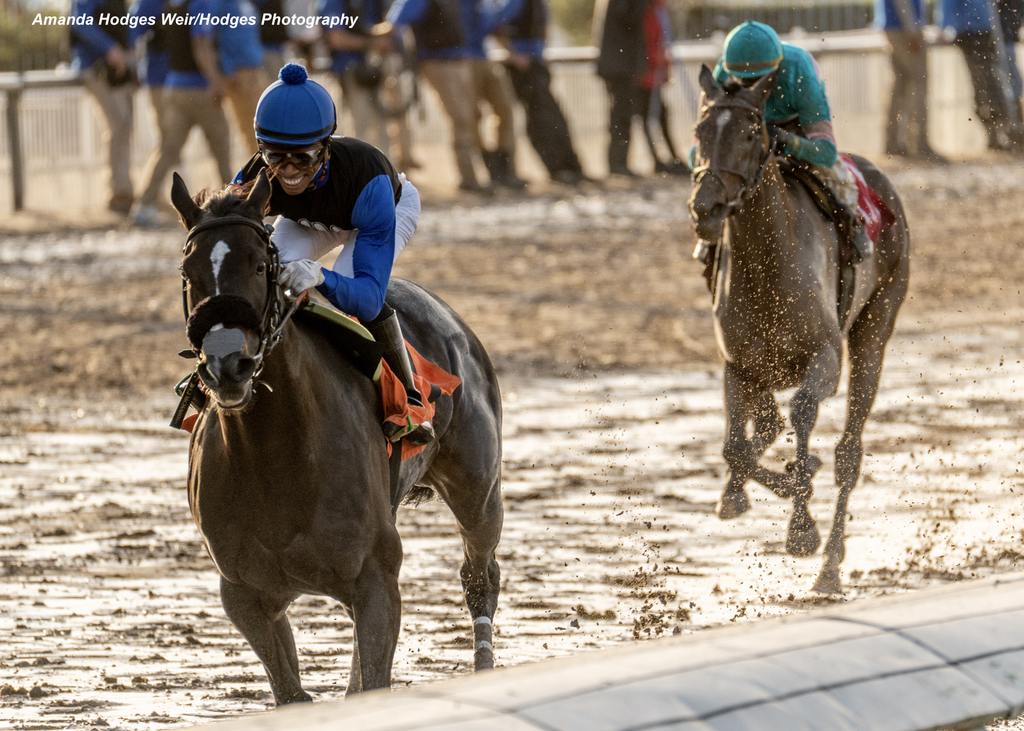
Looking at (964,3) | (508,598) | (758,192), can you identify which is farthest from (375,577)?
(964,3)

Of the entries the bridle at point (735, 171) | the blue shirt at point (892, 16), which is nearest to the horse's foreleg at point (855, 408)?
the bridle at point (735, 171)

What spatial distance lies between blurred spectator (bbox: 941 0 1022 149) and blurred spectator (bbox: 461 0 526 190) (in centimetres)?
444

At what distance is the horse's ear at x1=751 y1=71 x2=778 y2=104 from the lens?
8.09 meters

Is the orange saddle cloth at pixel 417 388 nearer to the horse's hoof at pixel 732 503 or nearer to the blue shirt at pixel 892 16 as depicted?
the horse's hoof at pixel 732 503

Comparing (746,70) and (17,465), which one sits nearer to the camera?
(746,70)

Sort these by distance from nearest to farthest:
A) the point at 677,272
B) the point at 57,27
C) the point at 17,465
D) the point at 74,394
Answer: the point at 17,465 < the point at 74,394 < the point at 677,272 < the point at 57,27

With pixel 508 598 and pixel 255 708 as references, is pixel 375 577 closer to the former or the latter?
pixel 255 708

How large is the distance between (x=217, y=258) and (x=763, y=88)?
3.56 meters

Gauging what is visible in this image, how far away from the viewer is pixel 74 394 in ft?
39.7

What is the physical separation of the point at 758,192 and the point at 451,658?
7.68ft

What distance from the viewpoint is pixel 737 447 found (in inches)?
318

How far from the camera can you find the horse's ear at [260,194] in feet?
17.4

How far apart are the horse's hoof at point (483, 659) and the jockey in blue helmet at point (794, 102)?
2584 millimetres

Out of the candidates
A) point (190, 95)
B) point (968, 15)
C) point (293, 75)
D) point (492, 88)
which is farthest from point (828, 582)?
point (968, 15)
